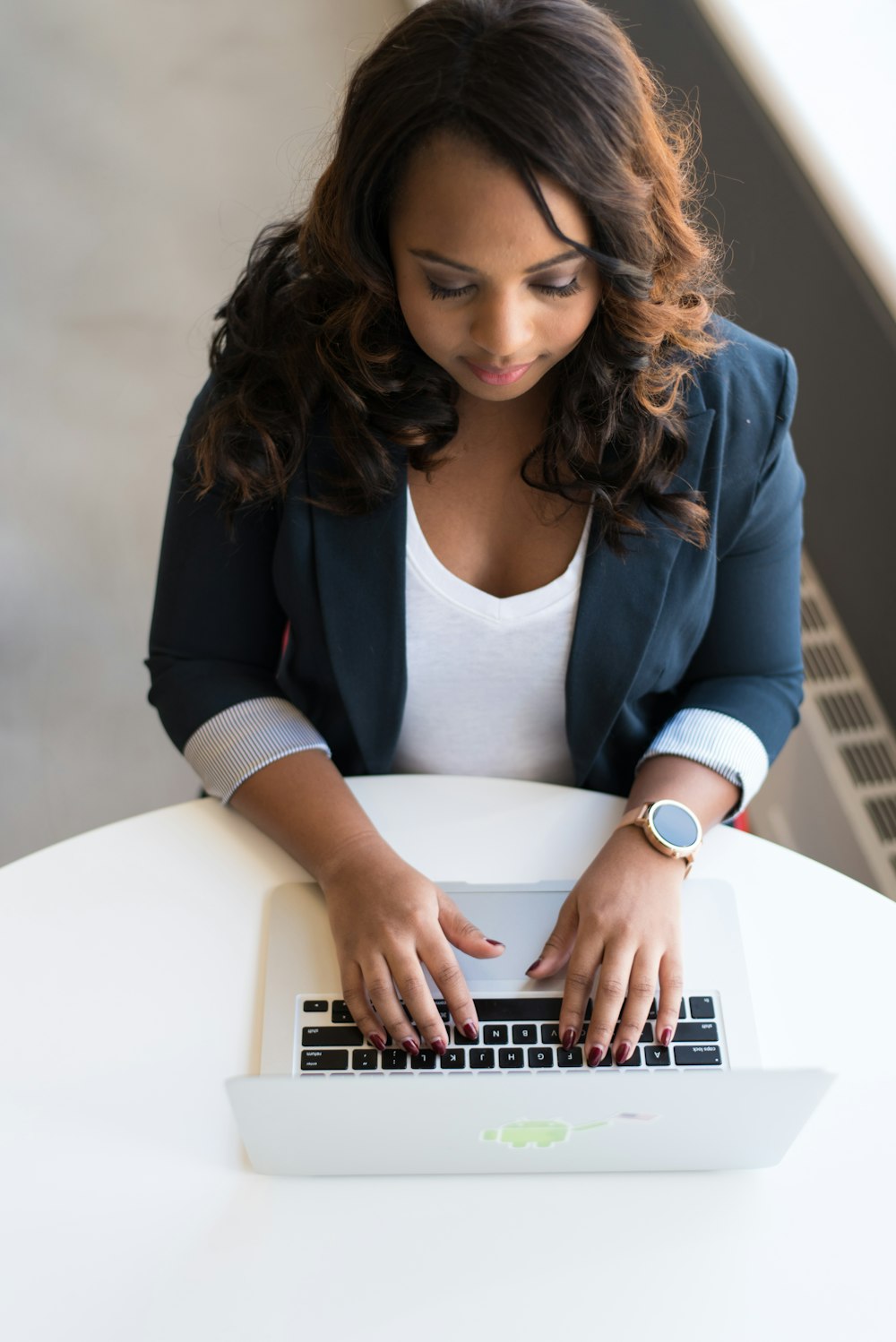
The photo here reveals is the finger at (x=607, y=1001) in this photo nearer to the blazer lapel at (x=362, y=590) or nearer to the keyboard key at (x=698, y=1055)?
the keyboard key at (x=698, y=1055)

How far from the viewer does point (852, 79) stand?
176 centimetres

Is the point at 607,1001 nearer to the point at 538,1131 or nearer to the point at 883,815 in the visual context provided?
the point at 538,1131

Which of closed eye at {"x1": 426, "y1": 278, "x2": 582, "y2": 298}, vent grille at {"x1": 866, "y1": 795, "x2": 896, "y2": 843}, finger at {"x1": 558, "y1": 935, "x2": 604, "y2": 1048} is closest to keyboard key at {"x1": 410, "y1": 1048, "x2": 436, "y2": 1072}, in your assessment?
finger at {"x1": 558, "y1": 935, "x2": 604, "y2": 1048}

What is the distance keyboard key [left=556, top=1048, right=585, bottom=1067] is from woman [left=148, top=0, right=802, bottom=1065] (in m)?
0.02

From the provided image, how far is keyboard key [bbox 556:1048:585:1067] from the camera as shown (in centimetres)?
95

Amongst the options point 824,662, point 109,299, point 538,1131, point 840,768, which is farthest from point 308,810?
point 109,299

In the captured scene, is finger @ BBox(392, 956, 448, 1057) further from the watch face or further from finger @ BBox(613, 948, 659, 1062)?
the watch face

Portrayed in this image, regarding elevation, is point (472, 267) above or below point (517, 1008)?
above

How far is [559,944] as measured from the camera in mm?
1015

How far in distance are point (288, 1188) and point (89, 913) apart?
317mm

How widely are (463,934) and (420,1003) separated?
7cm

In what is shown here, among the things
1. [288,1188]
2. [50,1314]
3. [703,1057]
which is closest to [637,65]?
[703,1057]

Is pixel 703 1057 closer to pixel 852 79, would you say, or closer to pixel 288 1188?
pixel 288 1188

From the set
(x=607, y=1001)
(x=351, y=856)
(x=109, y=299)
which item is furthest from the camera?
(x=109, y=299)
